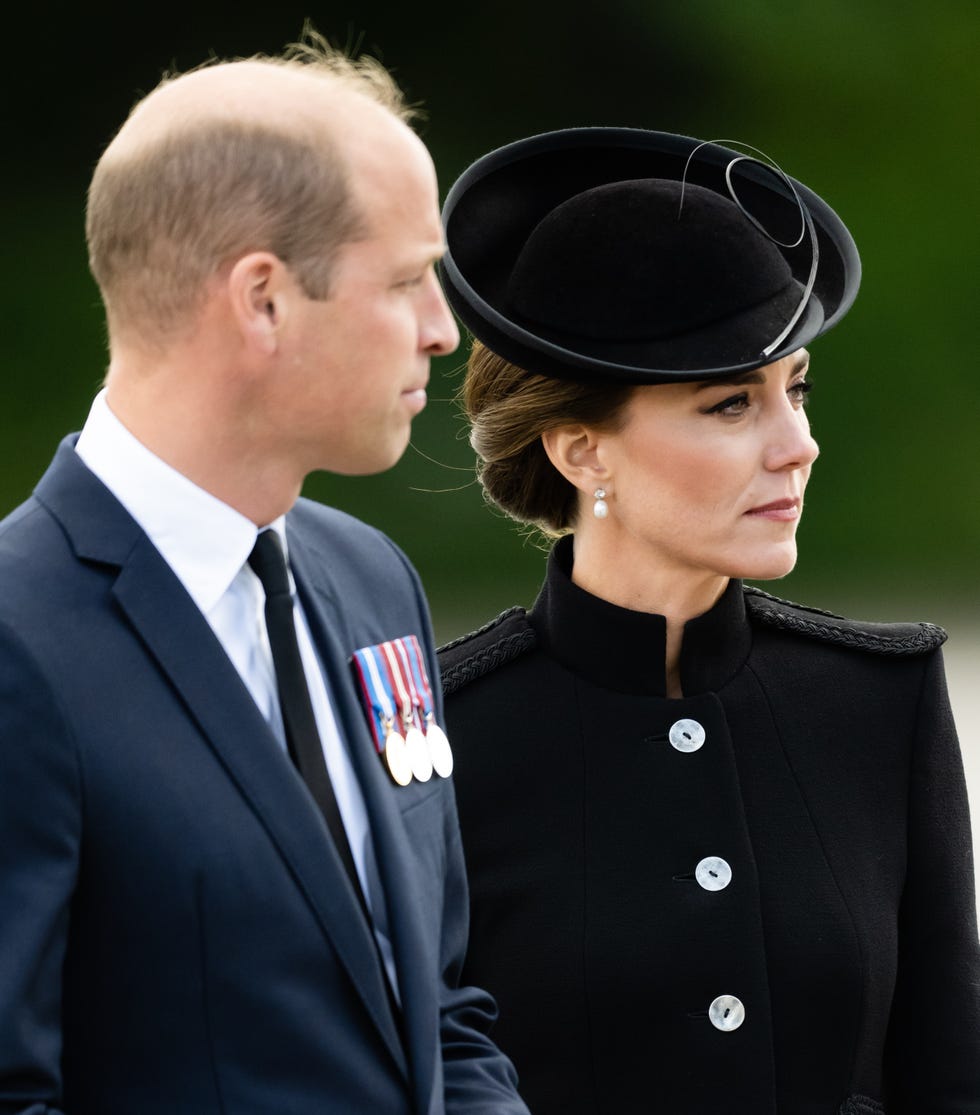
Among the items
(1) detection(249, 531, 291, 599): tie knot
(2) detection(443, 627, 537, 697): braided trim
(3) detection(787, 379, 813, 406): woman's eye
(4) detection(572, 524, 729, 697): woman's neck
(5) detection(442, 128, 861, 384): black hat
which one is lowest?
(2) detection(443, 627, 537, 697): braided trim

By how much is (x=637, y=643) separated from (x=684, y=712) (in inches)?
4.8

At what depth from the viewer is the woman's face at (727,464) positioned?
2.56m

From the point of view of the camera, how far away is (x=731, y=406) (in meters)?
2.58

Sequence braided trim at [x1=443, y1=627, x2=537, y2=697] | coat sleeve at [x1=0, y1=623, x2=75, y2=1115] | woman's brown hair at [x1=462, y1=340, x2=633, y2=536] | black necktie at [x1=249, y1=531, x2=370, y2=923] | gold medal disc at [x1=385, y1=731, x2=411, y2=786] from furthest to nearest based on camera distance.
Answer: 1. braided trim at [x1=443, y1=627, x2=537, y2=697]
2. woman's brown hair at [x1=462, y1=340, x2=633, y2=536]
3. gold medal disc at [x1=385, y1=731, x2=411, y2=786]
4. black necktie at [x1=249, y1=531, x2=370, y2=923]
5. coat sleeve at [x1=0, y1=623, x2=75, y2=1115]

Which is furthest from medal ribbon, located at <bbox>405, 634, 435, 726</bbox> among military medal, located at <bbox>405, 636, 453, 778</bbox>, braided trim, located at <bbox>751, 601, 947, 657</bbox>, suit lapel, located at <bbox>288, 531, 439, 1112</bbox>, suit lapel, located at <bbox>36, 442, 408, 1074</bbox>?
braided trim, located at <bbox>751, 601, 947, 657</bbox>

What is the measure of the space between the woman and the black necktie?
77 cm

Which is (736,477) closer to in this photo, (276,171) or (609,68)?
(276,171)

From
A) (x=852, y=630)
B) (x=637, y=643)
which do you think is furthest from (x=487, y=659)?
(x=852, y=630)

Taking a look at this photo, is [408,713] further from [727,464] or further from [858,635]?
[858,635]

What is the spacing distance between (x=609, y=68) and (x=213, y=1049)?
25.2 ft

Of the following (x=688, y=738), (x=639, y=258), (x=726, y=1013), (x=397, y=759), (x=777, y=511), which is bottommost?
(x=726, y=1013)

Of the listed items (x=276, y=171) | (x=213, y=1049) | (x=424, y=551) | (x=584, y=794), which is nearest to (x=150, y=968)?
(x=213, y=1049)

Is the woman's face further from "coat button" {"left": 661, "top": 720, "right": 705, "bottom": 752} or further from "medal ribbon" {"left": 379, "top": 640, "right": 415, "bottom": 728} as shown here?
"medal ribbon" {"left": 379, "top": 640, "right": 415, "bottom": 728}

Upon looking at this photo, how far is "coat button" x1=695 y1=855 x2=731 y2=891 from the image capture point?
260cm
